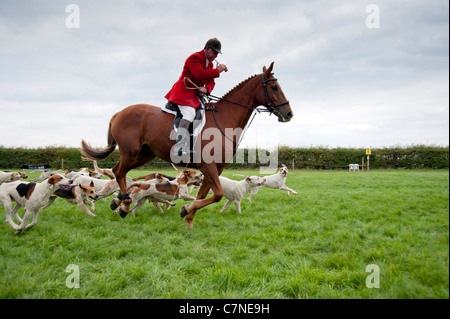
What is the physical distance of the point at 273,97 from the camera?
482cm

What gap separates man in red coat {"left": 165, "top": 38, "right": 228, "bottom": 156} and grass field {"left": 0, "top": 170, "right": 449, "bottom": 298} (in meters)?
1.76

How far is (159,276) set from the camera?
9.49 ft

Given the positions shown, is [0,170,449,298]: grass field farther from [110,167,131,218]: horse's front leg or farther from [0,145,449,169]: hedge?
[0,145,449,169]: hedge

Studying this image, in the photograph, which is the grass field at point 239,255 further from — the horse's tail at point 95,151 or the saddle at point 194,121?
the saddle at point 194,121

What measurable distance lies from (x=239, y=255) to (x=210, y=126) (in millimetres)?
2324

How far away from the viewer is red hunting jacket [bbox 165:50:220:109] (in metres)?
4.67

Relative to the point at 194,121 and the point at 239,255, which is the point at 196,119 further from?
the point at 239,255

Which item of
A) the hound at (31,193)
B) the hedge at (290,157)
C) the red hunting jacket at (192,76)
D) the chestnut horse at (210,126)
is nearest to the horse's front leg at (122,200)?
the chestnut horse at (210,126)

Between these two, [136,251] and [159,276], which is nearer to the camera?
[159,276]

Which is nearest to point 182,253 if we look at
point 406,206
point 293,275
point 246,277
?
point 246,277

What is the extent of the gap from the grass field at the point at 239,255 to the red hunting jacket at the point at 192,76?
2.41 m

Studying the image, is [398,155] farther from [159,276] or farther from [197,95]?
[159,276]

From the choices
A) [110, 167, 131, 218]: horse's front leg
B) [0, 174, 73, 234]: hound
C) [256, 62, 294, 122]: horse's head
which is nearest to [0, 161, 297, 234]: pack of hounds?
[0, 174, 73, 234]: hound

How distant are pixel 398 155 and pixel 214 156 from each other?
28.0 m
